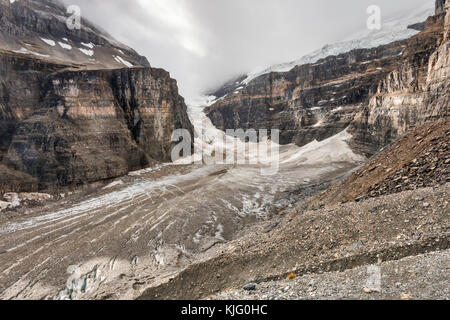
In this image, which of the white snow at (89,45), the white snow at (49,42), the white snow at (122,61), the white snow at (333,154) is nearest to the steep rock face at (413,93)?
the white snow at (333,154)

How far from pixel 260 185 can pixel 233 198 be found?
22.3ft

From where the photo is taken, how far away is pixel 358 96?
189ft

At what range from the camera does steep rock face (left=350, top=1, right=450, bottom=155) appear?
1956 centimetres

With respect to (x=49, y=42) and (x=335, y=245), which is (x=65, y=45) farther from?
(x=335, y=245)

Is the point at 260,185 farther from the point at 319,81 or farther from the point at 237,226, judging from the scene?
the point at 319,81

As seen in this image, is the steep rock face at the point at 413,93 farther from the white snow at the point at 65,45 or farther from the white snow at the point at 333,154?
the white snow at the point at 65,45

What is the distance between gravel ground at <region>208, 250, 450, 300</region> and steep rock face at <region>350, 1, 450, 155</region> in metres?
20.8

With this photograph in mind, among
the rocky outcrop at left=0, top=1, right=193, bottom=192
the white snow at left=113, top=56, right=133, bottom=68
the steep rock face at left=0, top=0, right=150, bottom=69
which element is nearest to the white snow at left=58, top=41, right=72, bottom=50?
the steep rock face at left=0, top=0, right=150, bottom=69

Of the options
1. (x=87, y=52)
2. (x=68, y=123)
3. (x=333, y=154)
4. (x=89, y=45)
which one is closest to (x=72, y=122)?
(x=68, y=123)

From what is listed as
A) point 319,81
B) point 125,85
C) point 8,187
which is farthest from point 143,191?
point 319,81

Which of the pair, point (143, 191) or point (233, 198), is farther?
point (143, 191)

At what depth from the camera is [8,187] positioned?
932 inches

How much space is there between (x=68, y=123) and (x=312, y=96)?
66301 millimetres

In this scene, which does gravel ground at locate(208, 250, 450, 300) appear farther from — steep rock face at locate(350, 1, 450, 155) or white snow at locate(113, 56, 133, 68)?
white snow at locate(113, 56, 133, 68)
